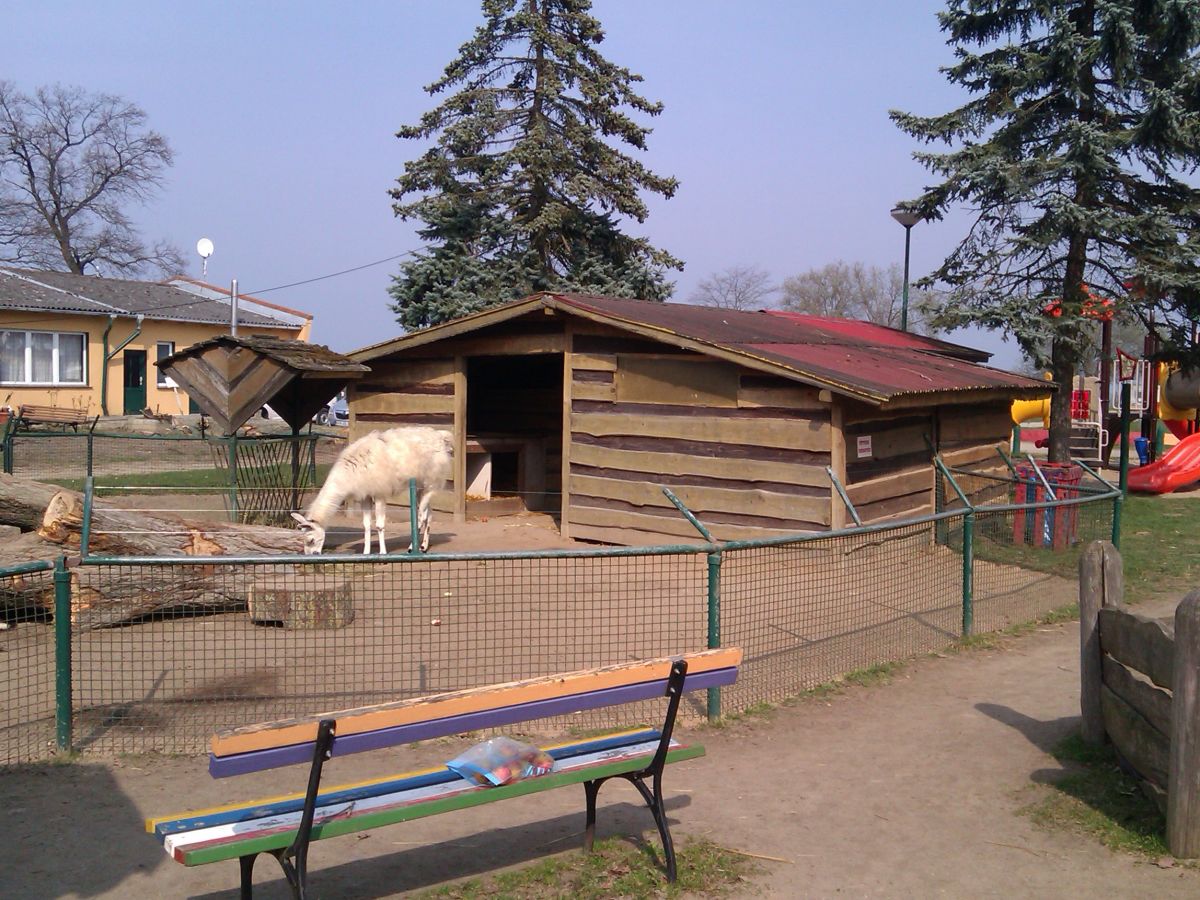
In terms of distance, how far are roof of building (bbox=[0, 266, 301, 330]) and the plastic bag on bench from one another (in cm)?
3234

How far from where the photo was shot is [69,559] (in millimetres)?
6074

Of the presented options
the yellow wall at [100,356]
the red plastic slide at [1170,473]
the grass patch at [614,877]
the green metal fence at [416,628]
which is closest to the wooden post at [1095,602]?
the green metal fence at [416,628]

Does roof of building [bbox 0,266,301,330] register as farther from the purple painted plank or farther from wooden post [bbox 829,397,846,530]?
the purple painted plank

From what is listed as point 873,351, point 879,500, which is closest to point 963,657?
point 879,500

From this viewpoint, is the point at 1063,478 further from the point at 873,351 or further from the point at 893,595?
the point at 893,595

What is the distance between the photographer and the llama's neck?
12125mm

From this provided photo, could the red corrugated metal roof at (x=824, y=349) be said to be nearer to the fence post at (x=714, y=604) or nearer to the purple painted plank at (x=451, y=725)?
the fence post at (x=714, y=604)

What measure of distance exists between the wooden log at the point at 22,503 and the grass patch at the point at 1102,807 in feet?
29.6

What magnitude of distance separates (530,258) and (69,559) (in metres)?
23.3

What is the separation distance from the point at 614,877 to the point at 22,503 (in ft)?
26.8

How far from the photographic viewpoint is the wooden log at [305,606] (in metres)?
8.84

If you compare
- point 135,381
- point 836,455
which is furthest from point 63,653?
point 135,381

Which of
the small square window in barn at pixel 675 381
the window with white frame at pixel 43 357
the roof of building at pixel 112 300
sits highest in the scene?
the roof of building at pixel 112 300

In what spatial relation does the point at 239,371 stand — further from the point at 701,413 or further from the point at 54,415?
the point at 54,415
